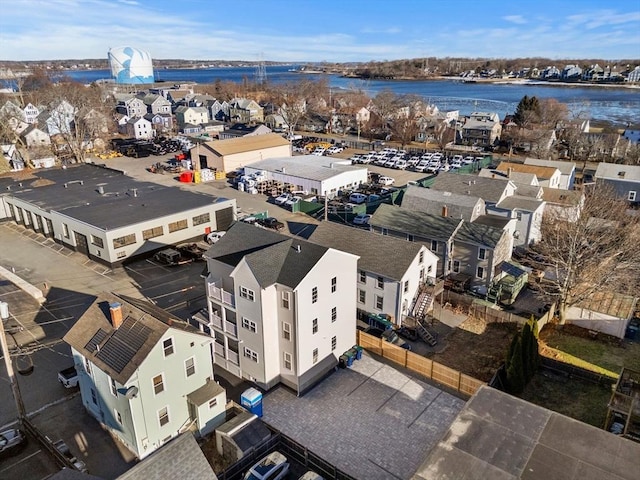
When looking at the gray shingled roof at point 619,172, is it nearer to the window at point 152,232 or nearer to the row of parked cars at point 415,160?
the row of parked cars at point 415,160

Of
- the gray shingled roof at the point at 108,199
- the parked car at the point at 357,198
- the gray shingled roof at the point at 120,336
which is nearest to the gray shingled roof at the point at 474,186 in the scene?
the parked car at the point at 357,198

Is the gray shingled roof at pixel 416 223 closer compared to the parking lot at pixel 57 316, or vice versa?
the parking lot at pixel 57 316

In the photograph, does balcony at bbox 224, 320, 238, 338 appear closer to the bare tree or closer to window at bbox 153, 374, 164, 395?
window at bbox 153, 374, 164, 395

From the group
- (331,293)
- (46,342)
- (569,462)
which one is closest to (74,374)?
(46,342)

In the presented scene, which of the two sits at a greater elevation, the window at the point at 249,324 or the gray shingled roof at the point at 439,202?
the gray shingled roof at the point at 439,202

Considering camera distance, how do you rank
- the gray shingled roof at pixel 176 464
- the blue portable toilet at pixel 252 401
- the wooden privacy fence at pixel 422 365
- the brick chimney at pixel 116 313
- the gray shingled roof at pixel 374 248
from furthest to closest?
1. the gray shingled roof at pixel 374 248
2. the wooden privacy fence at pixel 422 365
3. the blue portable toilet at pixel 252 401
4. the brick chimney at pixel 116 313
5. the gray shingled roof at pixel 176 464

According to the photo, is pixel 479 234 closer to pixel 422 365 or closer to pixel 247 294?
pixel 422 365

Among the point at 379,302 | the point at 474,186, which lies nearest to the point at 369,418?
the point at 379,302

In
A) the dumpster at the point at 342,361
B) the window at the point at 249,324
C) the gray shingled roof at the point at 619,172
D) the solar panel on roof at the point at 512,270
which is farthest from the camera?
the gray shingled roof at the point at 619,172
